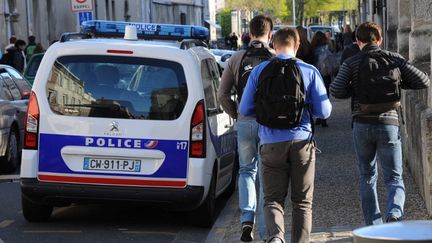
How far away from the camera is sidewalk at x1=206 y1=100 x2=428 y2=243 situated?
824 centimetres

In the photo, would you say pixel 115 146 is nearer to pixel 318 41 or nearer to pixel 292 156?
pixel 292 156

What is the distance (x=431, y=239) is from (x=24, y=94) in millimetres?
12676

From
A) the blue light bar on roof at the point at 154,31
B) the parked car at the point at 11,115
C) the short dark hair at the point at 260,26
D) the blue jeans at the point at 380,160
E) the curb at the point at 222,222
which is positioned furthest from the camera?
the parked car at the point at 11,115

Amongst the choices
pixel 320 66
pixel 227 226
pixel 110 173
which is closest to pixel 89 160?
pixel 110 173

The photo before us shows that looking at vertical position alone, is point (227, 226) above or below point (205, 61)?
below

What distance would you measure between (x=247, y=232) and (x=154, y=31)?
4431 millimetres

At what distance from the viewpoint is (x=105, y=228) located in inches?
363

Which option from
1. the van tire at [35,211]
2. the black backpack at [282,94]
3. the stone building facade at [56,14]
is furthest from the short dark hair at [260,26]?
the stone building facade at [56,14]

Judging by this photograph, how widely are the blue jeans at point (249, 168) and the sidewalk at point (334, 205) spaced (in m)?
0.41

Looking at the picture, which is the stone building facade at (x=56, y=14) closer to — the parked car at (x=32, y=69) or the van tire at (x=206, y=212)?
the parked car at (x=32, y=69)

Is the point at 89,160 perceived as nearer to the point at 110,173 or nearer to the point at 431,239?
the point at 110,173

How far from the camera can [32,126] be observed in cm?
883

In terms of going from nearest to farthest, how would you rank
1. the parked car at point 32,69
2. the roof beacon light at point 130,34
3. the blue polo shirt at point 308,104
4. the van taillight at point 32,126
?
the blue polo shirt at point 308,104
the van taillight at point 32,126
the roof beacon light at point 130,34
the parked car at point 32,69

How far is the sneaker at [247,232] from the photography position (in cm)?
778
